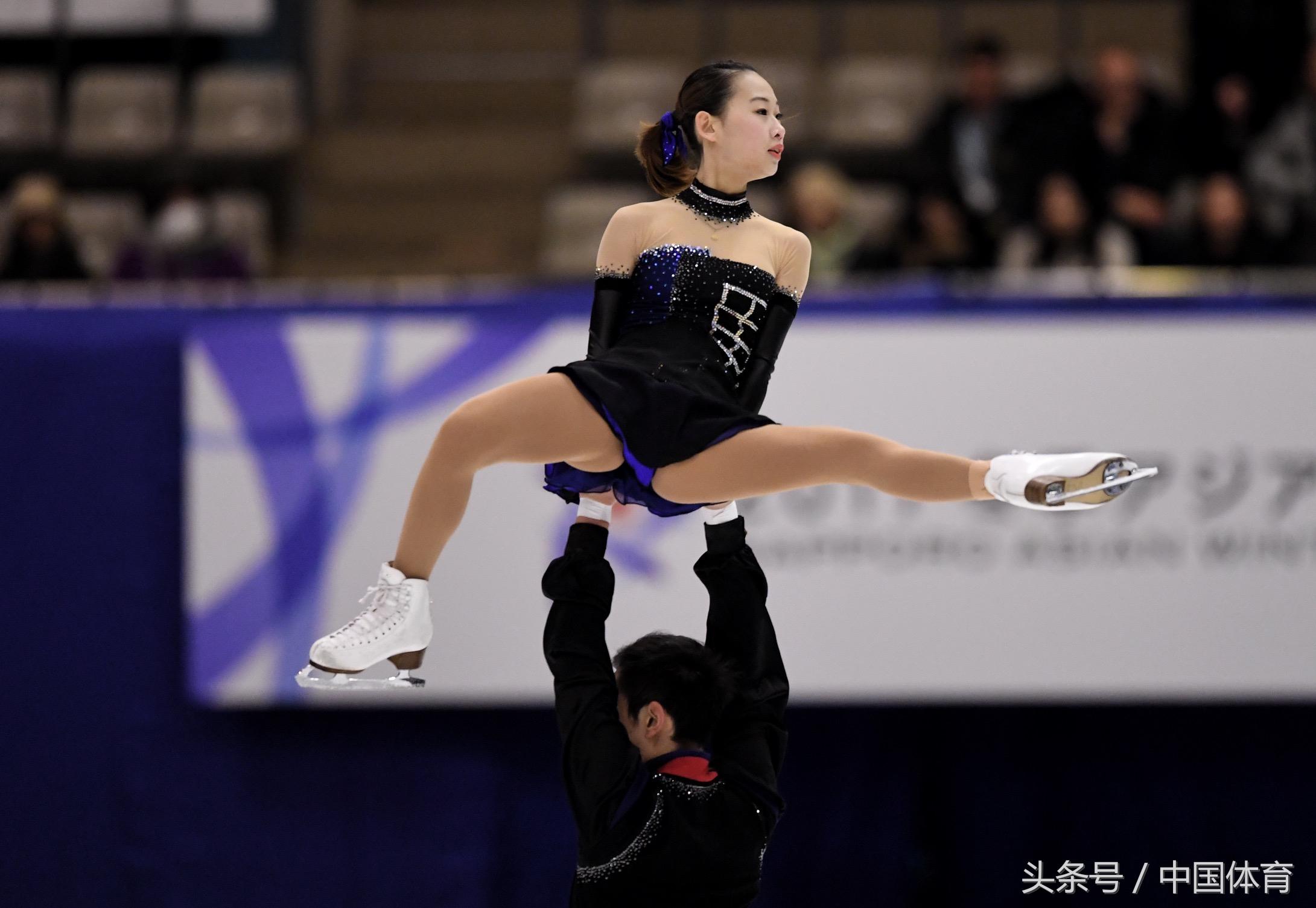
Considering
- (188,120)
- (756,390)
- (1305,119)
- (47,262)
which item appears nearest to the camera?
(756,390)

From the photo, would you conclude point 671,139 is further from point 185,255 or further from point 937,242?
point 185,255

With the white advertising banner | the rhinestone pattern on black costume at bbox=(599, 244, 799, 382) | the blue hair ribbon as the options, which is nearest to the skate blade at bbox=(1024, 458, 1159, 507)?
the rhinestone pattern on black costume at bbox=(599, 244, 799, 382)

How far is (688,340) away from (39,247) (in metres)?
4.34

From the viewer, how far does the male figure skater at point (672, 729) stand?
9.33 feet

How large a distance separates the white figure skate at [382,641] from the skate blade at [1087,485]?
3.52 ft

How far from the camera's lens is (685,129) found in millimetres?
2895

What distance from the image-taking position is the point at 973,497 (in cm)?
266

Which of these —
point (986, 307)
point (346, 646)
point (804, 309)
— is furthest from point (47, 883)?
point (986, 307)

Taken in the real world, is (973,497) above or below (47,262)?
below

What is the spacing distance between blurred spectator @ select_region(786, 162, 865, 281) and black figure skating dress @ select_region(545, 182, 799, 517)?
2.78m

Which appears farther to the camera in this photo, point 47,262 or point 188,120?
point 188,120

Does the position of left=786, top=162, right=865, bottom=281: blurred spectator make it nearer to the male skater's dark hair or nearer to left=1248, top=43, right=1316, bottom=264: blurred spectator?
left=1248, top=43, right=1316, bottom=264: blurred spectator

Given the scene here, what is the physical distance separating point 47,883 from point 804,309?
2.73 metres

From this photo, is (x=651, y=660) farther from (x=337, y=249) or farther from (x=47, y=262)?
(x=337, y=249)
